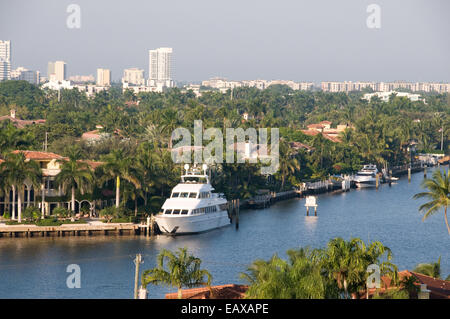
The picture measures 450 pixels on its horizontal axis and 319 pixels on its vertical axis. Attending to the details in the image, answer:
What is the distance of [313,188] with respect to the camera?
105312 mm

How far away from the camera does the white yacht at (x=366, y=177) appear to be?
118 metres

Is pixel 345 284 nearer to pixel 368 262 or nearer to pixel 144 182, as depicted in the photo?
pixel 368 262

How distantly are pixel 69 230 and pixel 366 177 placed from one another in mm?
62181

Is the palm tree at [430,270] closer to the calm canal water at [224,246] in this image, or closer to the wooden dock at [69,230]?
the calm canal water at [224,246]

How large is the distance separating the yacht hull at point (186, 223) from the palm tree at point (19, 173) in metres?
10.7

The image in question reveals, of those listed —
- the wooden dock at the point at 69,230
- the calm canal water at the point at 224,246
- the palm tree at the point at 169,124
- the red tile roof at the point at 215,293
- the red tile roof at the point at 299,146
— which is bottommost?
the calm canal water at the point at 224,246

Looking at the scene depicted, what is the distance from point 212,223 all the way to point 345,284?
40028 mm

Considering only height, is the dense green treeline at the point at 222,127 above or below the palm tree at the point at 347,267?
above

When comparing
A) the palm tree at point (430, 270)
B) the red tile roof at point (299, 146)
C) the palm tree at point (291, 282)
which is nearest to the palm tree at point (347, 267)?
the palm tree at point (291, 282)

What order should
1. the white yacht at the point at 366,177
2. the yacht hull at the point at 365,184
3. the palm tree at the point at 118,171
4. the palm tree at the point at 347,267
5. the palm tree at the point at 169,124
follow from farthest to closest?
the white yacht at the point at 366,177
the yacht hull at the point at 365,184
the palm tree at the point at 169,124
the palm tree at the point at 118,171
the palm tree at the point at 347,267

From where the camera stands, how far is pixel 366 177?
119 m

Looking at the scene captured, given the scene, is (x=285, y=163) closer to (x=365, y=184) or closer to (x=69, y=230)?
(x=365, y=184)

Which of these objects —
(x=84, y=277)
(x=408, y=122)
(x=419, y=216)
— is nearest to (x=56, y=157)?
(x=84, y=277)

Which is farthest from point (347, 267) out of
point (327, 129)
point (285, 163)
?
point (327, 129)
